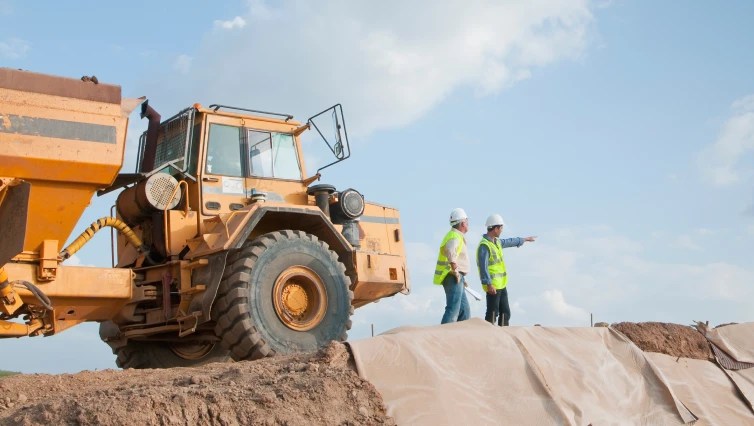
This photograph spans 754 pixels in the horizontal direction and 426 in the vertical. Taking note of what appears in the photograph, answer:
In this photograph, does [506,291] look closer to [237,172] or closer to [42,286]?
[237,172]

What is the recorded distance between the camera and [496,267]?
34.8 feet

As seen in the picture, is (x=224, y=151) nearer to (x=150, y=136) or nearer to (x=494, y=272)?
(x=150, y=136)

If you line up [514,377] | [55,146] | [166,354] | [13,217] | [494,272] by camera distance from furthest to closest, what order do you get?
[494,272]
[166,354]
[55,146]
[13,217]
[514,377]

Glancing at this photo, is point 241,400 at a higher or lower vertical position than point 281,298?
lower

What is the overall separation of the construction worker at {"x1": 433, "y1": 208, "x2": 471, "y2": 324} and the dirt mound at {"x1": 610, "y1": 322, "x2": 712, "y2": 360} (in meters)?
2.22

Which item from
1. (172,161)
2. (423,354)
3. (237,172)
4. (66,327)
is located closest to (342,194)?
(237,172)

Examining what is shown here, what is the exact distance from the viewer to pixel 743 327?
8984mm

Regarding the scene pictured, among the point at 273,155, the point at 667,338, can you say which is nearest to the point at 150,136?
the point at 273,155

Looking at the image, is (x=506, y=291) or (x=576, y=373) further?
(x=506, y=291)

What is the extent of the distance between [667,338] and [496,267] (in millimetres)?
2642

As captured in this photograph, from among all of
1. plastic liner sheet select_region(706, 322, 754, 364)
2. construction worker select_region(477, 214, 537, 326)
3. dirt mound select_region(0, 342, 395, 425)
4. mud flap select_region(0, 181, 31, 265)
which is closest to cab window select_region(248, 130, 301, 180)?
construction worker select_region(477, 214, 537, 326)

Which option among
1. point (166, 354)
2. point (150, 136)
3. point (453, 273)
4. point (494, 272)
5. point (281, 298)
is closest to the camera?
point (281, 298)

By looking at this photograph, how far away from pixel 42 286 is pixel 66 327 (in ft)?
2.22

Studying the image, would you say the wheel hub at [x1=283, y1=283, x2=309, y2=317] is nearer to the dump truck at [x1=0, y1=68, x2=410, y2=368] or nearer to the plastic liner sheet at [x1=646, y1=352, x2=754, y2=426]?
the dump truck at [x1=0, y1=68, x2=410, y2=368]
